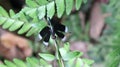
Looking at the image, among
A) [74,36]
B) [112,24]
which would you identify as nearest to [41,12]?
[112,24]

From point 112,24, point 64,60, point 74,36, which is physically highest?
point 74,36

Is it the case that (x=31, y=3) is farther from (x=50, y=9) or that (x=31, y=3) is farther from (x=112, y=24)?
(x=112, y=24)

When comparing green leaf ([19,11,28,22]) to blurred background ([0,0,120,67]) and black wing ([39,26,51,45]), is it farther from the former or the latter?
blurred background ([0,0,120,67])

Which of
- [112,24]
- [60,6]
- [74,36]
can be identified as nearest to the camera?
[60,6]

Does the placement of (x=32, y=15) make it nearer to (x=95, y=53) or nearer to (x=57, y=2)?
(x=57, y=2)

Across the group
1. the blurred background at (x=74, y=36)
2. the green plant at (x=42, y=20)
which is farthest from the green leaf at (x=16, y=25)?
the blurred background at (x=74, y=36)

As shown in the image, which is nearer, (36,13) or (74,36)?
(36,13)

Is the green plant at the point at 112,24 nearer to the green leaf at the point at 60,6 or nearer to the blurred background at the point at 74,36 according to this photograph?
the blurred background at the point at 74,36

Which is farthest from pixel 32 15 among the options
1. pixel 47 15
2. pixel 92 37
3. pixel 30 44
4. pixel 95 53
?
pixel 92 37

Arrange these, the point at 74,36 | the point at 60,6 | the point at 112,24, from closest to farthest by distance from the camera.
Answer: the point at 60,6 < the point at 112,24 < the point at 74,36

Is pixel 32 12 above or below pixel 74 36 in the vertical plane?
below

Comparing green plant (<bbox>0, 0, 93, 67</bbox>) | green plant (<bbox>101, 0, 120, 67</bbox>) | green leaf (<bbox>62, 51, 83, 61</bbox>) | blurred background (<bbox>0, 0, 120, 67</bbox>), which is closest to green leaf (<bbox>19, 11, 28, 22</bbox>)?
green plant (<bbox>0, 0, 93, 67</bbox>)
